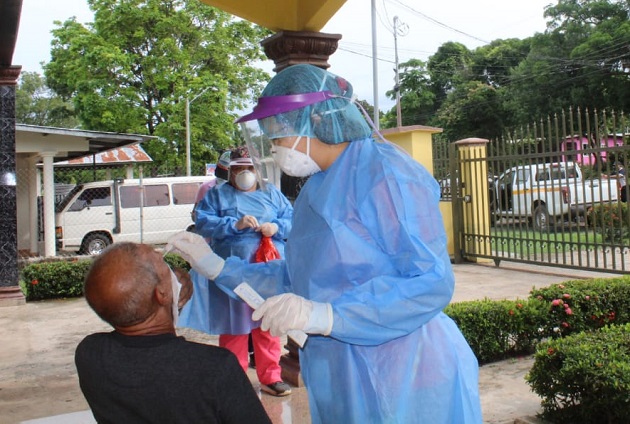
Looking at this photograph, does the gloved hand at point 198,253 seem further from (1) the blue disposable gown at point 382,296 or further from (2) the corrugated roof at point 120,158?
(2) the corrugated roof at point 120,158

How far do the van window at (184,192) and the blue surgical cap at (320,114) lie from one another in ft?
43.8

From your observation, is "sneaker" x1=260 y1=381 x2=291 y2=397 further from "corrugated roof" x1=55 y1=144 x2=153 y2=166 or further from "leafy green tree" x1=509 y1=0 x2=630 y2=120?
"leafy green tree" x1=509 y1=0 x2=630 y2=120

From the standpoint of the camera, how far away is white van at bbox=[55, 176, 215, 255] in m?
14.4

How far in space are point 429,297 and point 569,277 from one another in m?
8.35

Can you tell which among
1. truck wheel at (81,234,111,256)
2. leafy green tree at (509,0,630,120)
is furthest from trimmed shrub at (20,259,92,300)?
leafy green tree at (509,0,630,120)

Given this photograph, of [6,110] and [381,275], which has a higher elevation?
[6,110]

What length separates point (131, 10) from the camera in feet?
74.8

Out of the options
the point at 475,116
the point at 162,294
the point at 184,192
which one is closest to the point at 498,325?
the point at 162,294

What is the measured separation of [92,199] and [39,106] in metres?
39.2

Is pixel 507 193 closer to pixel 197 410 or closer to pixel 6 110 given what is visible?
pixel 6 110

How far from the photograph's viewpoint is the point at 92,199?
47.7ft

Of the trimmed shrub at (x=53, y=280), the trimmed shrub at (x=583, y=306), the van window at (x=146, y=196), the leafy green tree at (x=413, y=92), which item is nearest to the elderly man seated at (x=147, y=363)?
the trimmed shrub at (x=583, y=306)

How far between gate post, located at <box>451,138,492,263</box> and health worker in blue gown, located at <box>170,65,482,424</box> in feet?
29.2

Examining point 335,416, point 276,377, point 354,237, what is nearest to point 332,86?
point 354,237
